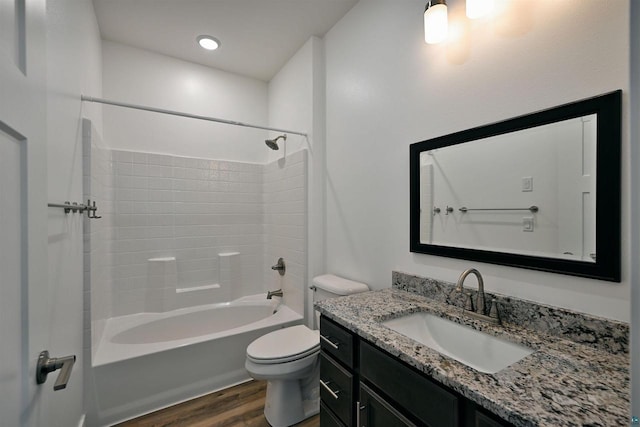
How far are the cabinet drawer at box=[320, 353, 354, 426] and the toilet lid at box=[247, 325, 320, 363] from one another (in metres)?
0.37

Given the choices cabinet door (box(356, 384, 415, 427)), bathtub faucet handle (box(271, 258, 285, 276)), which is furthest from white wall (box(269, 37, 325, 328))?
cabinet door (box(356, 384, 415, 427))

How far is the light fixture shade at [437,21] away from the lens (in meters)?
1.27

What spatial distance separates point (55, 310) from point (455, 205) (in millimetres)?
1816

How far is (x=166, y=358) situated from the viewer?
1.92 metres

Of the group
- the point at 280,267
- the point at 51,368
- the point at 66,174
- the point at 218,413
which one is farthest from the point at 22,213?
the point at 280,267

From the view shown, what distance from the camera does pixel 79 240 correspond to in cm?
163

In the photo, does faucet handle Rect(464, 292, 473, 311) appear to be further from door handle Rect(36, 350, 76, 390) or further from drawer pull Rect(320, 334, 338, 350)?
door handle Rect(36, 350, 76, 390)

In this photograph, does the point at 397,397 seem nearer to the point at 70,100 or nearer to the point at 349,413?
the point at 349,413

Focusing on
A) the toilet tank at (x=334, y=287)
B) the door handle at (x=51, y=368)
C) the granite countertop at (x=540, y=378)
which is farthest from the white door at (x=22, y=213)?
the toilet tank at (x=334, y=287)

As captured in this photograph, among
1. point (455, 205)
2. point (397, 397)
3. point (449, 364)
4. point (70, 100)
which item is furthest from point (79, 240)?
point (455, 205)

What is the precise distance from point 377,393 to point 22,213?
1.17 metres

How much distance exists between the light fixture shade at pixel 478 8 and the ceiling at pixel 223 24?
1.08 meters

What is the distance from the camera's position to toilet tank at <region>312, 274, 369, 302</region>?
5.92 feet

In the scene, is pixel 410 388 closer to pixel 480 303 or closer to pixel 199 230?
pixel 480 303
